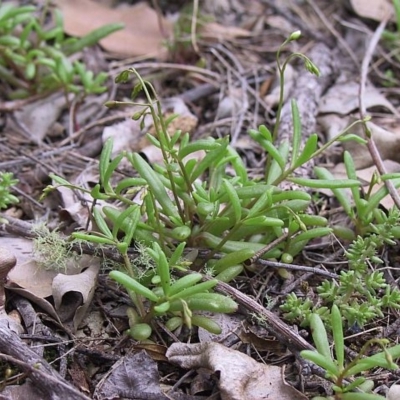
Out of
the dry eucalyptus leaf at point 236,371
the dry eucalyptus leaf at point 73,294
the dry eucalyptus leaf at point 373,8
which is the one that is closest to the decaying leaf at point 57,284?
the dry eucalyptus leaf at point 73,294

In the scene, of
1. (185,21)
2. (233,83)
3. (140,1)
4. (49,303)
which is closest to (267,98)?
(233,83)

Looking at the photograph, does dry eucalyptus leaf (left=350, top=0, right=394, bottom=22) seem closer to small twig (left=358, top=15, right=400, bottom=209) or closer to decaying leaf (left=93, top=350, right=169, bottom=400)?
small twig (left=358, top=15, right=400, bottom=209)

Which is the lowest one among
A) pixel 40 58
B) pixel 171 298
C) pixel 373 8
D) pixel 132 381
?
pixel 132 381

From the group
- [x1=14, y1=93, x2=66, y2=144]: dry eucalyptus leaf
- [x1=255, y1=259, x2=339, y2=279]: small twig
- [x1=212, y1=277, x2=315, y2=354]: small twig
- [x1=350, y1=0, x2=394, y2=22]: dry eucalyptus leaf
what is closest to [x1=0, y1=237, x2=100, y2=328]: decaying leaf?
[x1=212, y1=277, x2=315, y2=354]: small twig

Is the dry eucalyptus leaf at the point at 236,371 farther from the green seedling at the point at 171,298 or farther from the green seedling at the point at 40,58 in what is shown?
the green seedling at the point at 40,58

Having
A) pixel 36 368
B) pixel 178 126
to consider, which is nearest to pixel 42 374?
pixel 36 368

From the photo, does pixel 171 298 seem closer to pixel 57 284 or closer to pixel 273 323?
pixel 273 323
